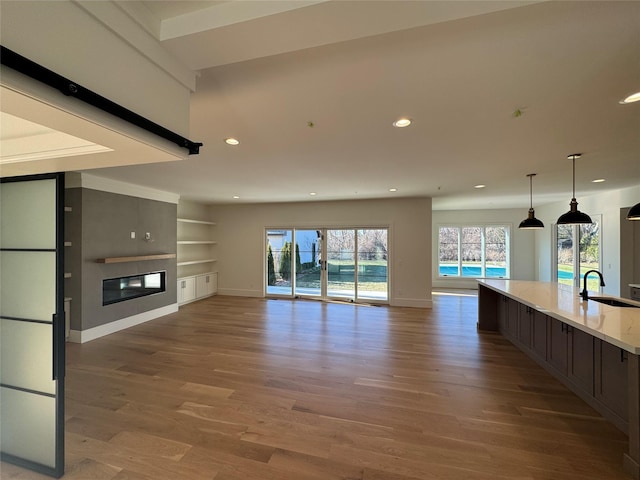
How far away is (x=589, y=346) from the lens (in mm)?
2580

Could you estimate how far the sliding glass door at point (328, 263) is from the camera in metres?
6.98

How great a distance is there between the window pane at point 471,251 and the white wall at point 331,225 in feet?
12.0

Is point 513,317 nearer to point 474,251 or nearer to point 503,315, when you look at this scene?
point 503,315

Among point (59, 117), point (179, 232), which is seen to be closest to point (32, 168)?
point (59, 117)

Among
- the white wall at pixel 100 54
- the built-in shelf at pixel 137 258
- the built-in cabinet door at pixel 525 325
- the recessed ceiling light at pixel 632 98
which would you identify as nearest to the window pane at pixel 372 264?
the built-in cabinet door at pixel 525 325

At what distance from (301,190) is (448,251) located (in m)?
6.40

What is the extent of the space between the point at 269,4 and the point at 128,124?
75 centimetres

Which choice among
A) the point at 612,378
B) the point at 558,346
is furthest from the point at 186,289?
the point at 612,378

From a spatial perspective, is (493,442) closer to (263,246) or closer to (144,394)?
(144,394)

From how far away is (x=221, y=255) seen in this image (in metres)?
7.98

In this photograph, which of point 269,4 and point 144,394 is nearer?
point 269,4

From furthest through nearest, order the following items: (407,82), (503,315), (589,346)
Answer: (503,315) < (589,346) < (407,82)

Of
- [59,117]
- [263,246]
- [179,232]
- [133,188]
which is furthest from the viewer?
[263,246]

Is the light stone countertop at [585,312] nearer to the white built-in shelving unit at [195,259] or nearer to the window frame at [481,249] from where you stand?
the window frame at [481,249]
